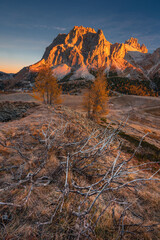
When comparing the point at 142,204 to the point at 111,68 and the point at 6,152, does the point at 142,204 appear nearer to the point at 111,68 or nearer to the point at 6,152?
the point at 6,152

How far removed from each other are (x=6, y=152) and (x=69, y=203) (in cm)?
297

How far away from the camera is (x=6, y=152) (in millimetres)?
3666

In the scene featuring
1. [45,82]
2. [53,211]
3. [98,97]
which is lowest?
[53,211]

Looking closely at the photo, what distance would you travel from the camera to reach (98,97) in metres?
18.8

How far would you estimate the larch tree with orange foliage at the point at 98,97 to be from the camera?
60.7 feet

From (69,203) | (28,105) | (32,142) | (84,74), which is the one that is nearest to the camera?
(69,203)

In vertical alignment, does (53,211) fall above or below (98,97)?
below

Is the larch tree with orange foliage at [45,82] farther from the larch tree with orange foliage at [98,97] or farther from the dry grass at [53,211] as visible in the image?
the dry grass at [53,211]

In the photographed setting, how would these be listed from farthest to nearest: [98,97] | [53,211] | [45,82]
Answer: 1. [98,97]
2. [45,82]
3. [53,211]

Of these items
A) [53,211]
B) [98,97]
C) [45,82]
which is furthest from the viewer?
[98,97]

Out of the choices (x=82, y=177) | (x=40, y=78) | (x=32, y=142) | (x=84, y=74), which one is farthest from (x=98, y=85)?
(x=84, y=74)

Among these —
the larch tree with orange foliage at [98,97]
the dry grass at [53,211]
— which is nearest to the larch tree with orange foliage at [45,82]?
the larch tree with orange foliage at [98,97]

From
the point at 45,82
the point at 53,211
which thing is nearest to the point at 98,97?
the point at 45,82

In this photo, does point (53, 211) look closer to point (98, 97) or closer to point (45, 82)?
point (98, 97)
